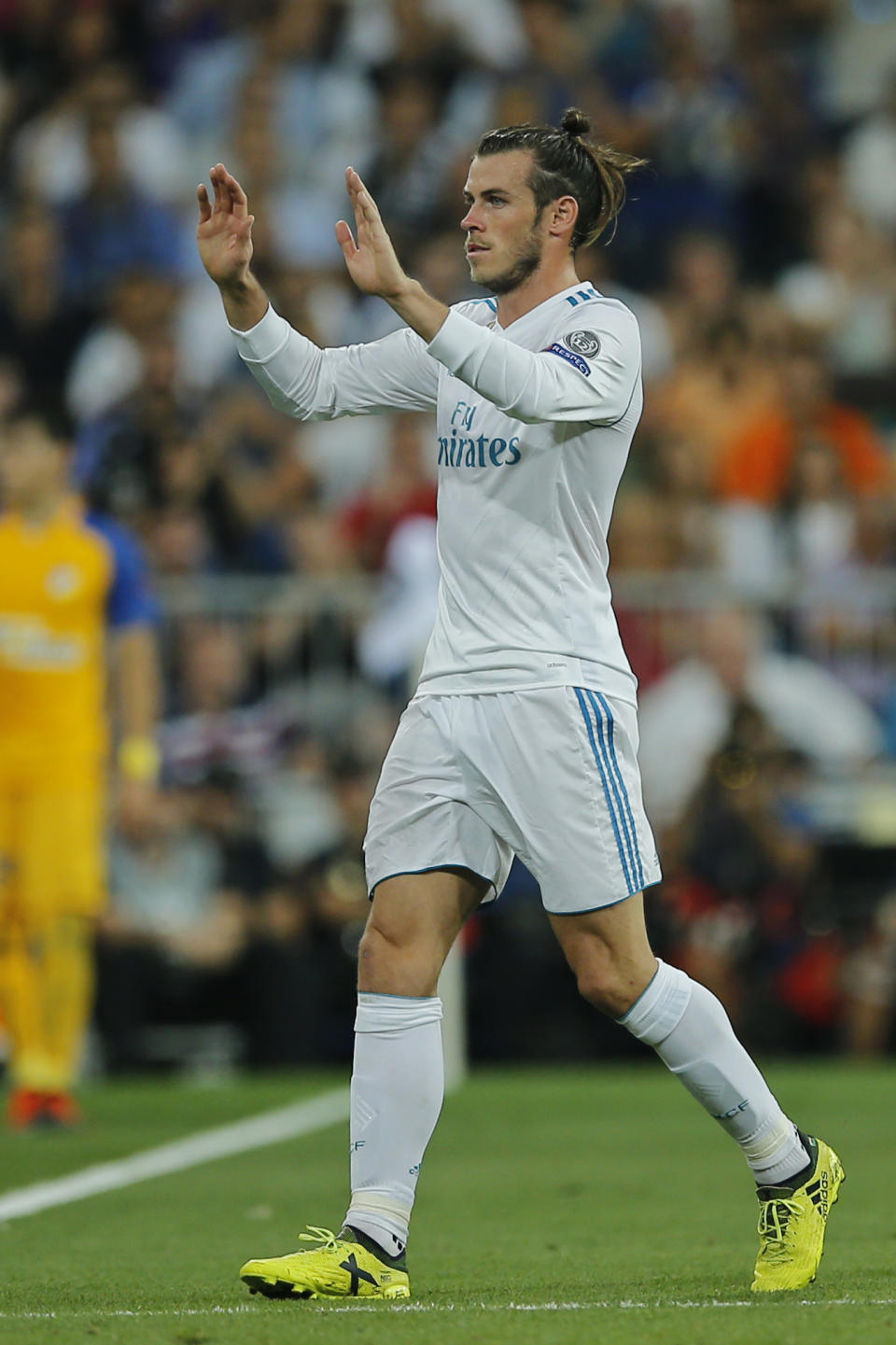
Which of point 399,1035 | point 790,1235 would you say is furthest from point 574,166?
point 790,1235

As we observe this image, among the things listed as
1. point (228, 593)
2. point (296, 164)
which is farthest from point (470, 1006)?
point (296, 164)

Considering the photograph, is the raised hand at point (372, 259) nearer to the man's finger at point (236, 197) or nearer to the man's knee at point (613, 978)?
the man's finger at point (236, 197)

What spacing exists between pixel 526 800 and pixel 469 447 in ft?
2.40

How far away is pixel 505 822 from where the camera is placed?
188 inches

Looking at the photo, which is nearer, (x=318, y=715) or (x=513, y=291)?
(x=513, y=291)

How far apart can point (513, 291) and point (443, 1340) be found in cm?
215

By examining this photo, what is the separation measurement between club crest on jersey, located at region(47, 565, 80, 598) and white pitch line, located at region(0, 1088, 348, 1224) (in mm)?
2049

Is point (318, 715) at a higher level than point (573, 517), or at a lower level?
lower

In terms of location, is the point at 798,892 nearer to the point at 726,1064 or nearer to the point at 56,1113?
the point at 56,1113

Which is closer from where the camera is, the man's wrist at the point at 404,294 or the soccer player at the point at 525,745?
the man's wrist at the point at 404,294

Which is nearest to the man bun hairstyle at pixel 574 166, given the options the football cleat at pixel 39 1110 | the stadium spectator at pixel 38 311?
the football cleat at pixel 39 1110

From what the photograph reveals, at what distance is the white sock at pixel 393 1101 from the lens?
15.4 feet

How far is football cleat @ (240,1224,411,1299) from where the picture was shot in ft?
14.8

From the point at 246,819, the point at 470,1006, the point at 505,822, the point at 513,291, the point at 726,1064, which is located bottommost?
the point at 470,1006
